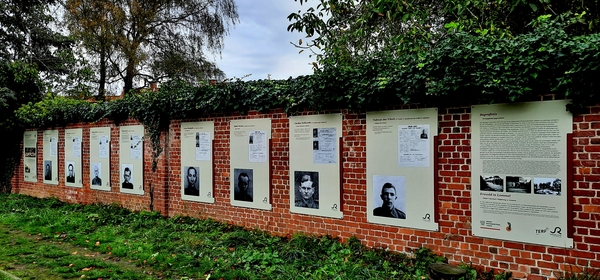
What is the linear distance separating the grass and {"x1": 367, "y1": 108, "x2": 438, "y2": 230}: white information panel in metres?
0.52

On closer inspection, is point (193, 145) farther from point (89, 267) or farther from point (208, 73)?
point (208, 73)

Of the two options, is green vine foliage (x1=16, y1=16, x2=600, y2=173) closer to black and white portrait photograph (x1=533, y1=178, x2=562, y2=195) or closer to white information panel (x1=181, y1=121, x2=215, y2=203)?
white information panel (x1=181, y1=121, x2=215, y2=203)

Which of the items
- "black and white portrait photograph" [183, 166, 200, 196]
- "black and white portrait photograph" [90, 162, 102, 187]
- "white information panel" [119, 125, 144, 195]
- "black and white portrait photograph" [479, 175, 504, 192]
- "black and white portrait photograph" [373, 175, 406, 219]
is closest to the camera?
"black and white portrait photograph" [479, 175, 504, 192]

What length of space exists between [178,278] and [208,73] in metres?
15.8

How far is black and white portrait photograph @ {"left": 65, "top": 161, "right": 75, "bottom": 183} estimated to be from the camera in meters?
12.1

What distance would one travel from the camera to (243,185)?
25.7ft

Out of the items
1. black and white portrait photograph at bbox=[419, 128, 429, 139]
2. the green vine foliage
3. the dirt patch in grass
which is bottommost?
the dirt patch in grass

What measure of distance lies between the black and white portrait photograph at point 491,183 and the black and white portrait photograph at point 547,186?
370 millimetres

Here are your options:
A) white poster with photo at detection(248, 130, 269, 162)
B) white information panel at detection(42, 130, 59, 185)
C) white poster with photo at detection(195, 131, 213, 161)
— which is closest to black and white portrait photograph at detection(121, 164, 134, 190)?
white poster with photo at detection(195, 131, 213, 161)

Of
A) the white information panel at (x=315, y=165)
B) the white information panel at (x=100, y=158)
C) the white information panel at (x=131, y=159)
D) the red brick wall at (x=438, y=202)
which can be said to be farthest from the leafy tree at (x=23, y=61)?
the white information panel at (x=315, y=165)

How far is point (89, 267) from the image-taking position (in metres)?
5.96

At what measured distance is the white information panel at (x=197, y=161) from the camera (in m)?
8.41

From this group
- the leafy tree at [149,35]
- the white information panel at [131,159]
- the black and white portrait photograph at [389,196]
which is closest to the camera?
the black and white portrait photograph at [389,196]

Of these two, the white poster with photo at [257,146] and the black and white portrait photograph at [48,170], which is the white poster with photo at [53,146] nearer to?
the black and white portrait photograph at [48,170]
